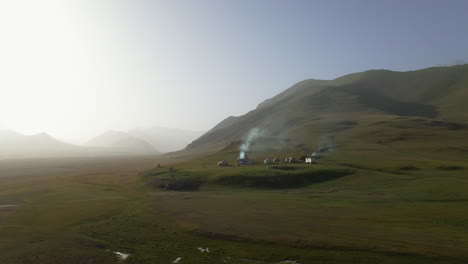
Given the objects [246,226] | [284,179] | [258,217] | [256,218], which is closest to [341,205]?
[258,217]

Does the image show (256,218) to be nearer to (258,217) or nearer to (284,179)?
(258,217)

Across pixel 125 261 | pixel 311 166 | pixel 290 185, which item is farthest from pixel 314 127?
pixel 125 261

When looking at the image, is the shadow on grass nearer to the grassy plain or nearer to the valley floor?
the grassy plain

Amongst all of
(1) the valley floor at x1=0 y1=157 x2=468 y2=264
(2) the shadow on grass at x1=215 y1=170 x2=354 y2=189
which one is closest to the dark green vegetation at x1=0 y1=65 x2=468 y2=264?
(1) the valley floor at x1=0 y1=157 x2=468 y2=264

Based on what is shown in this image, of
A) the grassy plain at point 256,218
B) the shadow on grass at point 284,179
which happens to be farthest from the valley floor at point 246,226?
the shadow on grass at point 284,179

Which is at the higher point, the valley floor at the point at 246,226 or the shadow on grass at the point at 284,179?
the shadow on grass at the point at 284,179

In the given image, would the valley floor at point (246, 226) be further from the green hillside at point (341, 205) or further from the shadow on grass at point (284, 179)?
the shadow on grass at point (284, 179)

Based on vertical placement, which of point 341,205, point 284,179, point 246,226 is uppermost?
point 284,179

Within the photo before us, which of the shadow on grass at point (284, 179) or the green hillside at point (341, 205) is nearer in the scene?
the green hillside at point (341, 205)

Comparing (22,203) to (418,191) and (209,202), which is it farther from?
(418,191)

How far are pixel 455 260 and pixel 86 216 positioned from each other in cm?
4524

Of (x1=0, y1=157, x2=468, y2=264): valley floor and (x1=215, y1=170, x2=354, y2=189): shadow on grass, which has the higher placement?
(x1=215, y1=170, x2=354, y2=189): shadow on grass

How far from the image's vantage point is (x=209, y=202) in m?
56.4

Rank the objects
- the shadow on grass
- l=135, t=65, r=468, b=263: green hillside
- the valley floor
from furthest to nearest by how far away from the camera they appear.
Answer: the shadow on grass < l=135, t=65, r=468, b=263: green hillside < the valley floor
